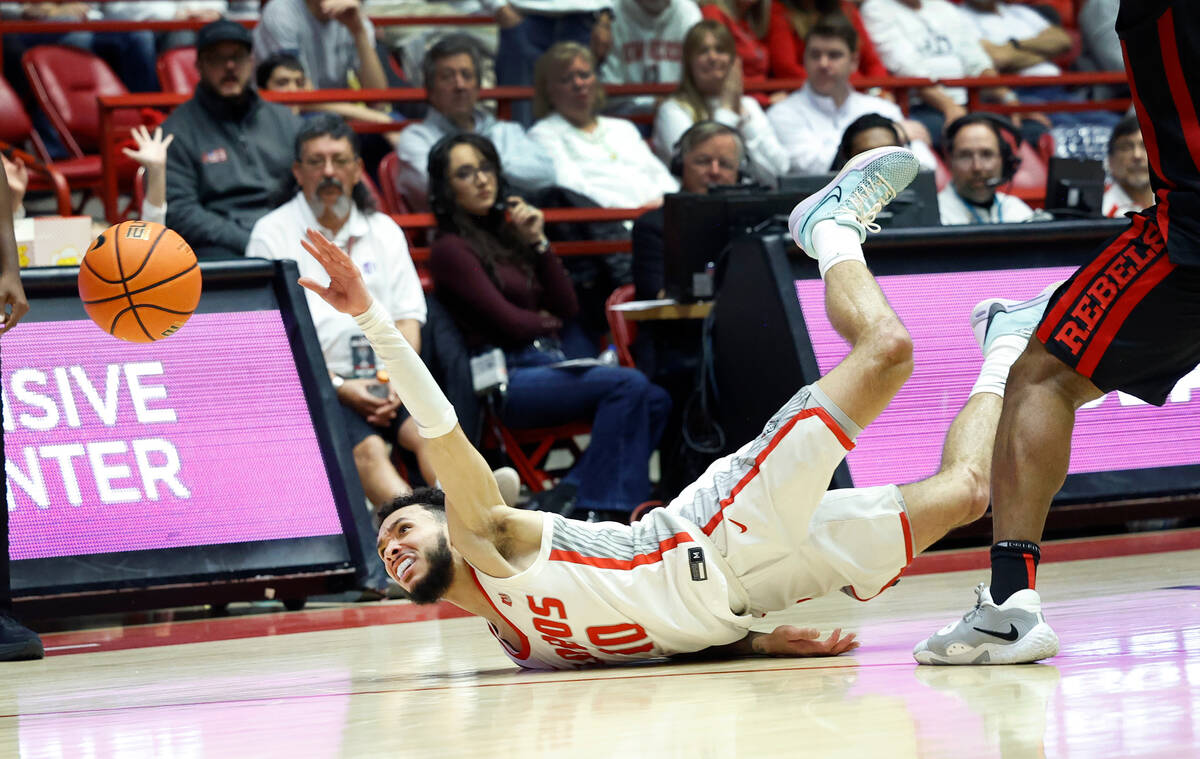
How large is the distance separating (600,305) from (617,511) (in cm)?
198

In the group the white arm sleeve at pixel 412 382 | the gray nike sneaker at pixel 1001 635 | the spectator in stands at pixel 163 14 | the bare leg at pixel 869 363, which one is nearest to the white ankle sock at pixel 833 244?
the bare leg at pixel 869 363

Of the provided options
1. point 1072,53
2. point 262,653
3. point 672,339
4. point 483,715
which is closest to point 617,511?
point 672,339

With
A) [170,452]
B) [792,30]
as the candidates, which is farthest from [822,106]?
[170,452]

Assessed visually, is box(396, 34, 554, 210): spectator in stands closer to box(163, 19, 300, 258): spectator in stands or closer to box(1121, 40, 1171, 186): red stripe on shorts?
box(163, 19, 300, 258): spectator in stands

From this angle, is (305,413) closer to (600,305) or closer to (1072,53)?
(600,305)

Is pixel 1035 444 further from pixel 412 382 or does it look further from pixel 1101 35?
pixel 1101 35

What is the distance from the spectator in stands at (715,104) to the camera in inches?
364

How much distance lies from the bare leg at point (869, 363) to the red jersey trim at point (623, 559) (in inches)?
21.7

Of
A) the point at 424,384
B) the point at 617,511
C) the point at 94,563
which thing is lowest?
the point at 617,511

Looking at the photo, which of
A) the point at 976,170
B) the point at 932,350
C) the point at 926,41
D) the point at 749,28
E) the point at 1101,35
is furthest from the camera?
the point at 1101,35

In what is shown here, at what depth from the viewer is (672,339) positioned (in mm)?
7457

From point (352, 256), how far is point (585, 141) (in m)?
2.34

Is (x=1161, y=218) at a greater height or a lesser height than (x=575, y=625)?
greater

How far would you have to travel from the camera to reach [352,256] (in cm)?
711
